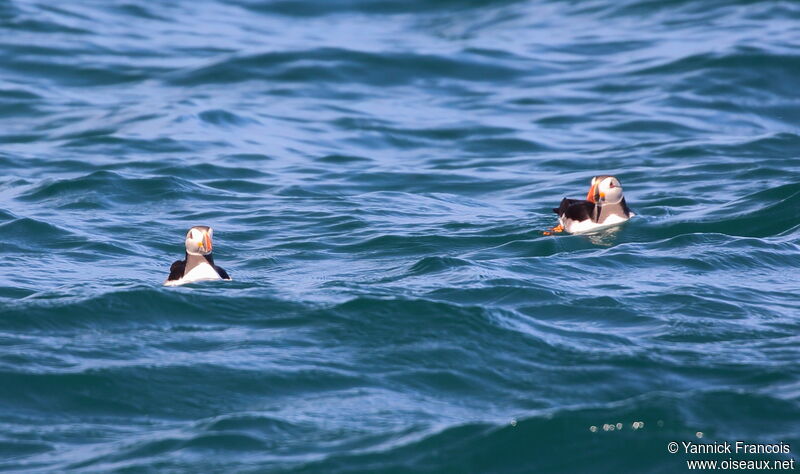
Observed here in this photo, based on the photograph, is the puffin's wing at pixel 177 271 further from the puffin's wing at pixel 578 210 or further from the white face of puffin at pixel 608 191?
the white face of puffin at pixel 608 191

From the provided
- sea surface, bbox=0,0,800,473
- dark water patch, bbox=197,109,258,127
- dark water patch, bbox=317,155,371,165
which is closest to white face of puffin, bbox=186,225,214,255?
sea surface, bbox=0,0,800,473

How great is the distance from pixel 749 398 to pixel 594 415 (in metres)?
1.05

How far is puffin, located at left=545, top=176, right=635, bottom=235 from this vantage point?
1309 cm

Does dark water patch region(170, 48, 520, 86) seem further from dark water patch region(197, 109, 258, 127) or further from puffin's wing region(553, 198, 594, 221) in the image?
puffin's wing region(553, 198, 594, 221)

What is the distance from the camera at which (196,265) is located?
10906 millimetres

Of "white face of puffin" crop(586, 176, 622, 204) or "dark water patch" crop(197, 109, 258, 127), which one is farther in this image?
"dark water patch" crop(197, 109, 258, 127)

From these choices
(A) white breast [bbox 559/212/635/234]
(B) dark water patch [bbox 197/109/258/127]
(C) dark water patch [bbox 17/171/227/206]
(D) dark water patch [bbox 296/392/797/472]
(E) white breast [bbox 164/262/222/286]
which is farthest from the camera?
(B) dark water patch [bbox 197/109/258/127]

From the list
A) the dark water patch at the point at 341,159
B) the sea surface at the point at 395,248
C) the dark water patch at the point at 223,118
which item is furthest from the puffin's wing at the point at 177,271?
the dark water patch at the point at 223,118

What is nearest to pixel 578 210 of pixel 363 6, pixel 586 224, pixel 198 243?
pixel 586 224

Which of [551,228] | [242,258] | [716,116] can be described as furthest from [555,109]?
[242,258]

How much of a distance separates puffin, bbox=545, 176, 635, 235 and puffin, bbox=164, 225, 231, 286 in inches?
154

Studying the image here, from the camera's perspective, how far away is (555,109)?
21.8 metres

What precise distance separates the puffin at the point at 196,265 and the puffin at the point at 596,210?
12.8 ft

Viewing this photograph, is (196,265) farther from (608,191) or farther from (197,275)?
(608,191)
